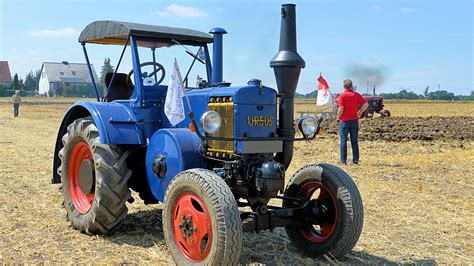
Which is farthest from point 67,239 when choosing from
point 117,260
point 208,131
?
point 208,131

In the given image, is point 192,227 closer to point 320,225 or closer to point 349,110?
point 320,225

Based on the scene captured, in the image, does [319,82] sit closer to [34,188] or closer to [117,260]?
[34,188]

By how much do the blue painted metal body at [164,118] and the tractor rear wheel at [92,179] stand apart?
185mm

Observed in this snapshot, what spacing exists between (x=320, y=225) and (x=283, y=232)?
1030mm

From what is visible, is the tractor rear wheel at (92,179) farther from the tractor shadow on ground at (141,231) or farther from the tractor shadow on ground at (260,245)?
the tractor shadow on ground at (260,245)

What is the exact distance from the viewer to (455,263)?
4.84 metres

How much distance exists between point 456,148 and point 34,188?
10.5 m

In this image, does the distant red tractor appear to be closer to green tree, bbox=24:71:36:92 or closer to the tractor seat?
the tractor seat

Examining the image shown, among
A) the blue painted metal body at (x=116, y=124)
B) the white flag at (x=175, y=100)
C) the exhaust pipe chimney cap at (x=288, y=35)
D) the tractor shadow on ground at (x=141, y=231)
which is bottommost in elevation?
the tractor shadow on ground at (x=141, y=231)

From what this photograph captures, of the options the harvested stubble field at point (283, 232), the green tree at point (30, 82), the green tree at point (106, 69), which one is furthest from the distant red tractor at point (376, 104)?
the green tree at point (30, 82)

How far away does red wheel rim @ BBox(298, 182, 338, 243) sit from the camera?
4824 millimetres

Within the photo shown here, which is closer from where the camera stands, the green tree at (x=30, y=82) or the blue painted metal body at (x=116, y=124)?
the blue painted metal body at (x=116, y=124)

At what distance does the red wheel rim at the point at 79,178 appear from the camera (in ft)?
19.0

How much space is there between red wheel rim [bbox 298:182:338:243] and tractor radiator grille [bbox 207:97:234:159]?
3.06 feet
